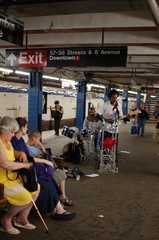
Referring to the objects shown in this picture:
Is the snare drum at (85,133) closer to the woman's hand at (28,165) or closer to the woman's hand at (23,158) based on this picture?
the woman's hand at (23,158)

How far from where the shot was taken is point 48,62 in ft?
20.0

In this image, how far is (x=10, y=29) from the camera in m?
4.20

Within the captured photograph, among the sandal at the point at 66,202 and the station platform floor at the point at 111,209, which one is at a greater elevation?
the sandal at the point at 66,202

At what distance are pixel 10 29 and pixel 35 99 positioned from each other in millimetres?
6071

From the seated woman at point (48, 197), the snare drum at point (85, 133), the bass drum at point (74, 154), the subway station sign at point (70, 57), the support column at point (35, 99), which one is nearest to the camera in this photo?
the seated woman at point (48, 197)

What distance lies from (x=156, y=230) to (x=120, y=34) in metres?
4.43

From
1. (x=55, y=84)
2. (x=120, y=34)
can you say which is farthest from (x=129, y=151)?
(x=55, y=84)

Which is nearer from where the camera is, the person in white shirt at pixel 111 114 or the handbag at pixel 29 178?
the handbag at pixel 29 178

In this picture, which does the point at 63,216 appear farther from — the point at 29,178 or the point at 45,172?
the point at 29,178

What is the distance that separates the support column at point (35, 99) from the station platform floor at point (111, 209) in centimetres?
365

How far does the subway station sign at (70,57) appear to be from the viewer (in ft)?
18.5

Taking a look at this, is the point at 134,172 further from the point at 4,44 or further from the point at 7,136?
the point at 4,44

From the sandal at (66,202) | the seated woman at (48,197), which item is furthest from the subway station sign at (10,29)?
the sandal at (66,202)

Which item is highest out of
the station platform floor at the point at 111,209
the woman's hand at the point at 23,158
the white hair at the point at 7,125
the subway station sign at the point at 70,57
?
the subway station sign at the point at 70,57
